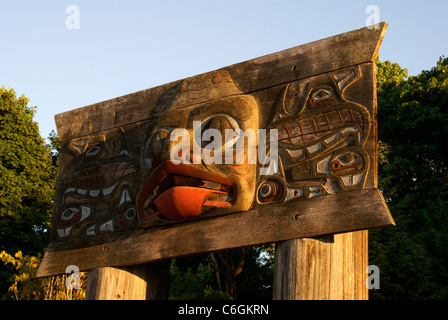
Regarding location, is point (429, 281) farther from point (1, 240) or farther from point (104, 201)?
point (1, 240)

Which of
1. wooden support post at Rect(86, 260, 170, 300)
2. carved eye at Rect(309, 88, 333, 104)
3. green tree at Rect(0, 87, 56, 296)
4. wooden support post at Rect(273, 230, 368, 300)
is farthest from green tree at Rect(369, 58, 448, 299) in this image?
green tree at Rect(0, 87, 56, 296)

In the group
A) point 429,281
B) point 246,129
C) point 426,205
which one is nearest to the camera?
point 246,129

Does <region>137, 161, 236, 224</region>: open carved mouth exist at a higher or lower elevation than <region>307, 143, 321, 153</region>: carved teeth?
Result: lower

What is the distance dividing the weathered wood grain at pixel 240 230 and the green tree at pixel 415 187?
27.2ft

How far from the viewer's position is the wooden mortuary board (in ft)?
14.1

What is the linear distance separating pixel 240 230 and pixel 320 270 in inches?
29.3

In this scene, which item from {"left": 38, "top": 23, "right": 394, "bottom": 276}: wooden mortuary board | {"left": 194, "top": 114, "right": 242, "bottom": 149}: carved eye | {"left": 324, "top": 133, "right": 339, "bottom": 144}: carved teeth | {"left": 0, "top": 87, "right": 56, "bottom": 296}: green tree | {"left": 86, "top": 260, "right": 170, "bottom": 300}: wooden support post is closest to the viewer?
{"left": 38, "top": 23, "right": 394, "bottom": 276}: wooden mortuary board

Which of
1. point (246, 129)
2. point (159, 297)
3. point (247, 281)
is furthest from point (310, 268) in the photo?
point (247, 281)

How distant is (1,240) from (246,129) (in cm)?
1327

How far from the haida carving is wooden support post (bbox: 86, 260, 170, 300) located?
0.41 meters

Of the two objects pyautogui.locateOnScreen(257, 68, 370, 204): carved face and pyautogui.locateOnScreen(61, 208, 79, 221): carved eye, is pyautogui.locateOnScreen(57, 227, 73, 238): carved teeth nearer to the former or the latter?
pyautogui.locateOnScreen(61, 208, 79, 221): carved eye

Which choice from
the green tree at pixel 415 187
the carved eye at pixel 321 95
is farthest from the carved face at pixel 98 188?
the green tree at pixel 415 187

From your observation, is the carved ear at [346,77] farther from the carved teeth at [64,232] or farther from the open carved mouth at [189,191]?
the carved teeth at [64,232]
